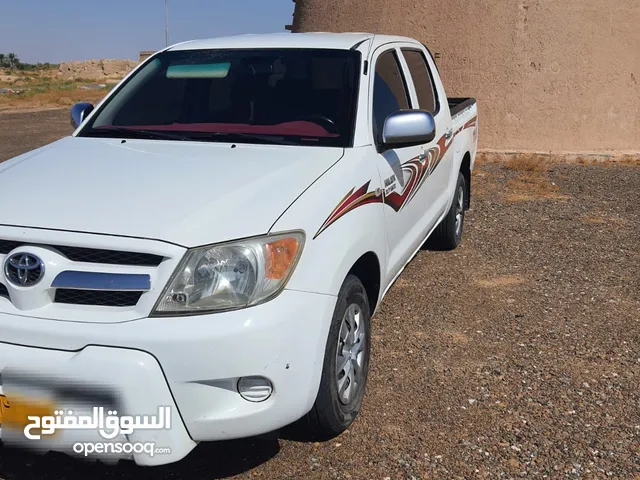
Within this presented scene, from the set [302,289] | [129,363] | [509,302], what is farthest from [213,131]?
[509,302]

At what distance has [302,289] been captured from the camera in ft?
8.83

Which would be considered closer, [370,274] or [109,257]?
[109,257]

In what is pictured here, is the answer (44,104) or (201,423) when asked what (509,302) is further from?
(44,104)

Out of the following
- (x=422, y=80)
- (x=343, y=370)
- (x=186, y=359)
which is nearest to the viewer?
(x=186, y=359)

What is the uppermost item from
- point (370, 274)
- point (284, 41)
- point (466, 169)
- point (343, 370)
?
point (284, 41)

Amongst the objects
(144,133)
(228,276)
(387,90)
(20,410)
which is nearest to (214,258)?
(228,276)

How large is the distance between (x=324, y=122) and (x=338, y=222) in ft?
3.16

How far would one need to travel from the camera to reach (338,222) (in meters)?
3.03

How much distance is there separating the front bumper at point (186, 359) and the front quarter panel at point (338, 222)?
212 millimetres

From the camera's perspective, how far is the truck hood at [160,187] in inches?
105

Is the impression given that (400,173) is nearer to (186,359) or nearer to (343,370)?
(343,370)

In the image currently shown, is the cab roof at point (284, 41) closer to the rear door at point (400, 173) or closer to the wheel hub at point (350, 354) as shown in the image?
the rear door at point (400, 173)

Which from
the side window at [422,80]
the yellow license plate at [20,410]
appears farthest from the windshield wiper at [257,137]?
the yellow license plate at [20,410]

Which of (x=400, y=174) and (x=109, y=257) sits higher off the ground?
(x=109, y=257)
